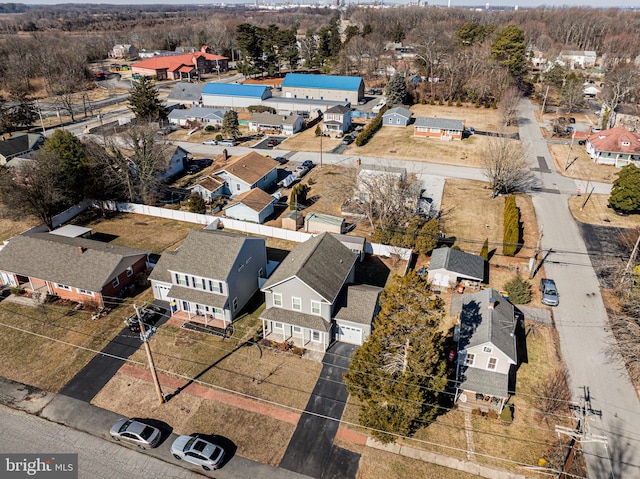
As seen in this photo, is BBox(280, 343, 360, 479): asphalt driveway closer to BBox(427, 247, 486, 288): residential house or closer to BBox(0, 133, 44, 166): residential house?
BBox(427, 247, 486, 288): residential house

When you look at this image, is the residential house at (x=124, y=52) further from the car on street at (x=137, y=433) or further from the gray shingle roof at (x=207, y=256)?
the car on street at (x=137, y=433)

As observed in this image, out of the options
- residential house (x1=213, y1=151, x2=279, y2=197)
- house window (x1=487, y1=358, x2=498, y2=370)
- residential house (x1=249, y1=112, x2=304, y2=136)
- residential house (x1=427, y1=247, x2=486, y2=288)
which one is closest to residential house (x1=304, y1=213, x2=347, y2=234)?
residential house (x1=427, y1=247, x2=486, y2=288)

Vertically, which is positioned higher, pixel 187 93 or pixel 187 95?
pixel 187 93

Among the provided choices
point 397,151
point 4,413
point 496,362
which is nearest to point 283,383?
point 496,362

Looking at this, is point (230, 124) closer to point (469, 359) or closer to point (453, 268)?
point (453, 268)

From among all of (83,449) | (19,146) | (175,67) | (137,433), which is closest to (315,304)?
(137,433)
